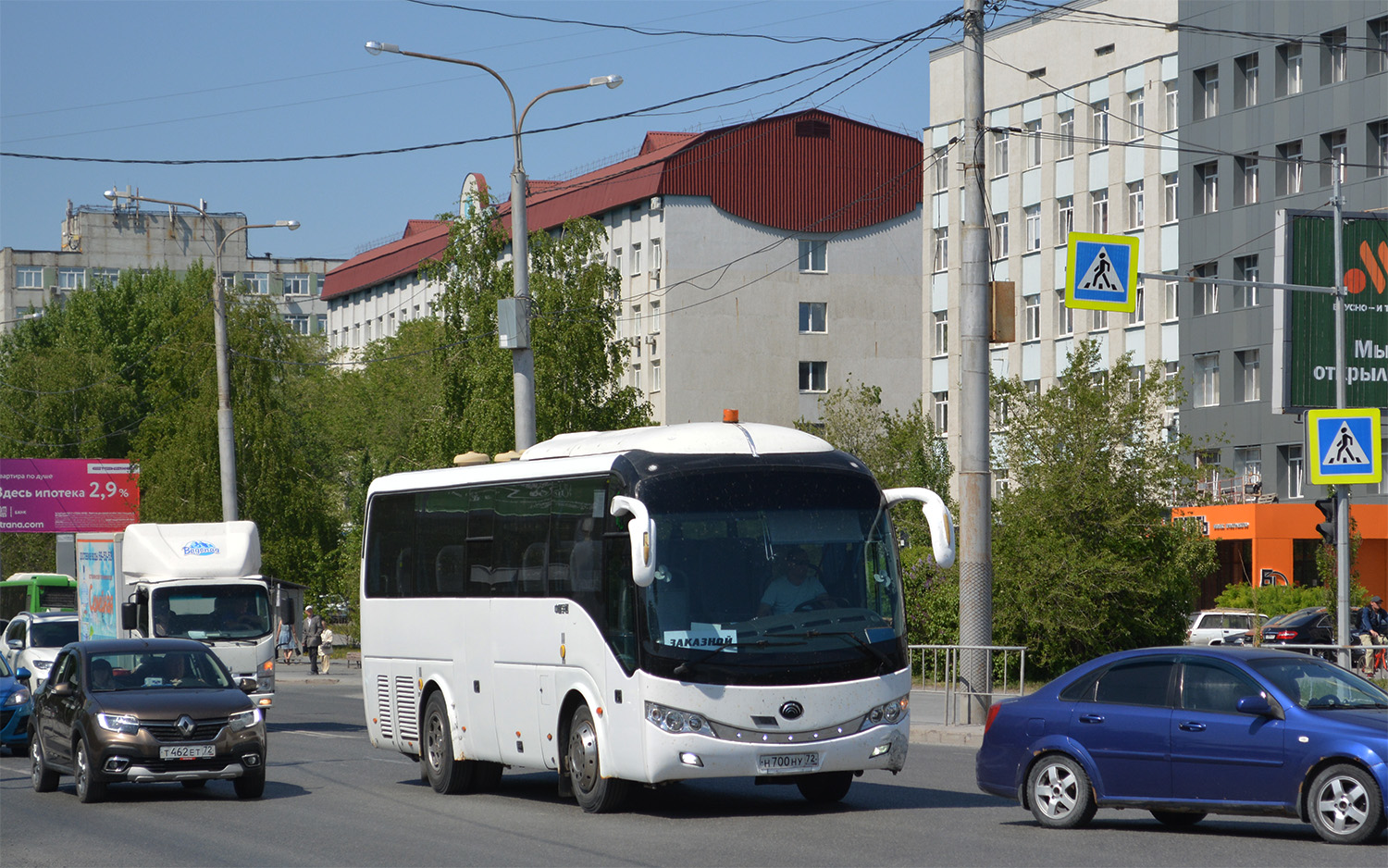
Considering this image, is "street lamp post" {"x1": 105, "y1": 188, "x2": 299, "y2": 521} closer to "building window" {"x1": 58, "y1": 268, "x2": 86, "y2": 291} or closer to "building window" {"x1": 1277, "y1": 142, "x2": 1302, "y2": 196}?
"building window" {"x1": 1277, "y1": 142, "x2": 1302, "y2": 196}

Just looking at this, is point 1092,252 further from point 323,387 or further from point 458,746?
point 323,387

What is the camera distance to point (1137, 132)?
6488 centimetres

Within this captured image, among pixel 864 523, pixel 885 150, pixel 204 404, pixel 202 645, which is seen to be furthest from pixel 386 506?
pixel 885 150

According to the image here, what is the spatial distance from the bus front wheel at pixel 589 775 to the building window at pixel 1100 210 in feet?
179

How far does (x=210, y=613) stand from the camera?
27.7 meters

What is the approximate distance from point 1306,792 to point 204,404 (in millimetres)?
40543

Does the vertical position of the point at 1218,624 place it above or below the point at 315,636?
above

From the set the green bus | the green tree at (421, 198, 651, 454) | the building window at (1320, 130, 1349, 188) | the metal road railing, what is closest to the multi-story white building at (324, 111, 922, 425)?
the building window at (1320, 130, 1349, 188)

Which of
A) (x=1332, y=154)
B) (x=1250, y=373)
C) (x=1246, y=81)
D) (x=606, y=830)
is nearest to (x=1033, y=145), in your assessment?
(x=1246, y=81)

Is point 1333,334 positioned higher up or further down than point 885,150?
further down

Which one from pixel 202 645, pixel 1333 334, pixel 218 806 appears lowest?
pixel 218 806

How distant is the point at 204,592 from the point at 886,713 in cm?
1646

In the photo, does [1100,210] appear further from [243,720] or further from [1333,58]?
[243,720]

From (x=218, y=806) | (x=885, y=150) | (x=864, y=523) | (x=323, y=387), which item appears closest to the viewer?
(x=864, y=523)
